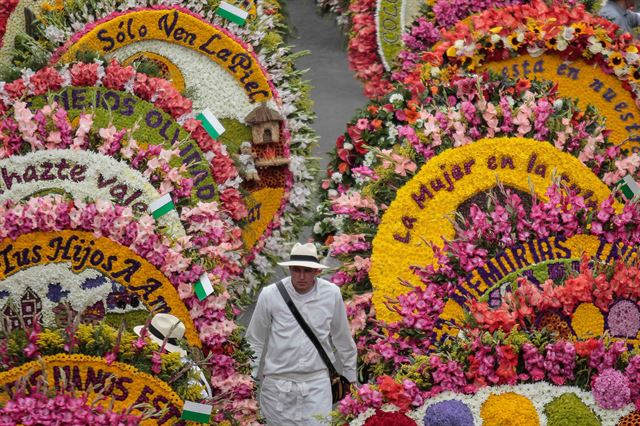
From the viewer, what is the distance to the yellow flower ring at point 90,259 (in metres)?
9.02

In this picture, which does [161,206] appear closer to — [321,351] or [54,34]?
[321,351]

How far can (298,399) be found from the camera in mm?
9500

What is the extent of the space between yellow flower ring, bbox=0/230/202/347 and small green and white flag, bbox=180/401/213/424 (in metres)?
1.39

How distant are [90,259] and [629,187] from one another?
11.5ft

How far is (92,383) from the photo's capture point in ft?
25.3

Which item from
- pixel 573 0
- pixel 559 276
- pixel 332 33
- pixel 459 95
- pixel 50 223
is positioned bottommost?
pixel 559 276

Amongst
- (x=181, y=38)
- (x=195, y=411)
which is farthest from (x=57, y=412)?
(x=181, y=38)

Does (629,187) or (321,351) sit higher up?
(629,187)

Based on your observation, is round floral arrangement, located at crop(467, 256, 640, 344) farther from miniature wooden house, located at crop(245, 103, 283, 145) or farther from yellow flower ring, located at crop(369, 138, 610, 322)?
miniature wooden house, located at crop(245, 103, 283, 145)

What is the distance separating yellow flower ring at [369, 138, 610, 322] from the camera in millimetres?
9742

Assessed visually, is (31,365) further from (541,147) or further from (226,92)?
(226,92)

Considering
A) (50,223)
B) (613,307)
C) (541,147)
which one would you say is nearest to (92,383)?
(50,223)

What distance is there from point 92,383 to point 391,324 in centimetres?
228

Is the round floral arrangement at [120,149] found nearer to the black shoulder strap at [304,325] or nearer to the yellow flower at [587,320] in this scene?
the black shoulder strap at [304,325]
